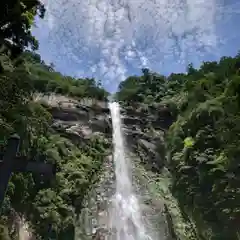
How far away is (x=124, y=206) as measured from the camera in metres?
16.0

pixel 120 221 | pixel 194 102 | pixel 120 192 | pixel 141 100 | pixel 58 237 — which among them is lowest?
pixel 58 237

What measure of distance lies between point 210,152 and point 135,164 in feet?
18.0

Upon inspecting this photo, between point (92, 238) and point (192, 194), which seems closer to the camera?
point (92, 238)

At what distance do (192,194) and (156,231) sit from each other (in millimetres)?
2009

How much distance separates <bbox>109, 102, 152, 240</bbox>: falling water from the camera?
1449 centimetres

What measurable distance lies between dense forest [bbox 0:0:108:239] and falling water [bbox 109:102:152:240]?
105cm

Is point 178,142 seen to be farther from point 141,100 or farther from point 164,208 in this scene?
point 141,100

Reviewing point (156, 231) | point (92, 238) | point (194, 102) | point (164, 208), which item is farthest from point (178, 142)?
point (92, 238)

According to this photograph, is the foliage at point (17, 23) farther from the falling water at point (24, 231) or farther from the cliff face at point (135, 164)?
the cliff face at point (135, 164)

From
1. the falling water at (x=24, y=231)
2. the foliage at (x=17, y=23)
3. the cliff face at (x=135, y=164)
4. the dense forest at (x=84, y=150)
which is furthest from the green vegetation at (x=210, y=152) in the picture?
the foliage at (x=17, y=23)

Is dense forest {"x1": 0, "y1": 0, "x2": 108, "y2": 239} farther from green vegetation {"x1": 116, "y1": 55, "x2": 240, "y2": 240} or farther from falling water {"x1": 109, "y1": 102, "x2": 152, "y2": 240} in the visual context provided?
green vegetation {"x1": 116, "y1": 55, "x2": 240, "y2": 240}

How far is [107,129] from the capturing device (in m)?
21.4

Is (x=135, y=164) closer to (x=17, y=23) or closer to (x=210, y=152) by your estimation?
(x=210, y=152)

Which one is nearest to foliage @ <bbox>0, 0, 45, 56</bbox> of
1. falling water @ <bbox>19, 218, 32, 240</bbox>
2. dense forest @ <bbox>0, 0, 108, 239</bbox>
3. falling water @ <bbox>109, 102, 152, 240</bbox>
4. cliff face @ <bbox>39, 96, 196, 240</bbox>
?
dense forest @ <bbox>0, 0, 108, 239</bbox>
